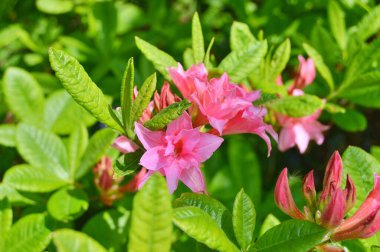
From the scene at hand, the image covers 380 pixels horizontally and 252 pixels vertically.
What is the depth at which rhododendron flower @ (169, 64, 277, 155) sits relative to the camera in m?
1.25

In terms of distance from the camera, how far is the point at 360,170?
140cm

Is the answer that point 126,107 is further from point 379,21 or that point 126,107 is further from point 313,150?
point 313,150

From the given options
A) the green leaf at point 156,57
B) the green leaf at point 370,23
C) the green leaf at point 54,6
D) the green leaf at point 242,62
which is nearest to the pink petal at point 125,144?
the green leaf at point 156,57

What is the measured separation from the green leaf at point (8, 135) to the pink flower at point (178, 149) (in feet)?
2.67

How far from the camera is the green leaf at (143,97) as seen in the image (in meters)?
1.19

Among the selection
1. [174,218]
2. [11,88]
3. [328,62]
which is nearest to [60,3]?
[11,88]

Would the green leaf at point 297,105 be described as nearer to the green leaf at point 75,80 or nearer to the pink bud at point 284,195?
the pink bud at point 284,195

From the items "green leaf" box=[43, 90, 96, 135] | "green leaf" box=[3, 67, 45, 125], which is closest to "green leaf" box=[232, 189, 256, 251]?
"green leaf" box=[43, 90, 96, 135]

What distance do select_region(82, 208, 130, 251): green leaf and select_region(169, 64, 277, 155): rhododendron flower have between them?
0.54 meters

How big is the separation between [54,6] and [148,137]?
1.35 meters

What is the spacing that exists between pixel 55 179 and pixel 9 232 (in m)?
0.28

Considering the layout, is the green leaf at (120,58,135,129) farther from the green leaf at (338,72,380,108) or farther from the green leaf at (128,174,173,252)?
the green leaf at (338,72,380,108)

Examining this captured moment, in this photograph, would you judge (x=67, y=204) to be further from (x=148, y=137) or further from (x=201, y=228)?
(x=201, y=228)

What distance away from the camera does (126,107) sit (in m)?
1.22
